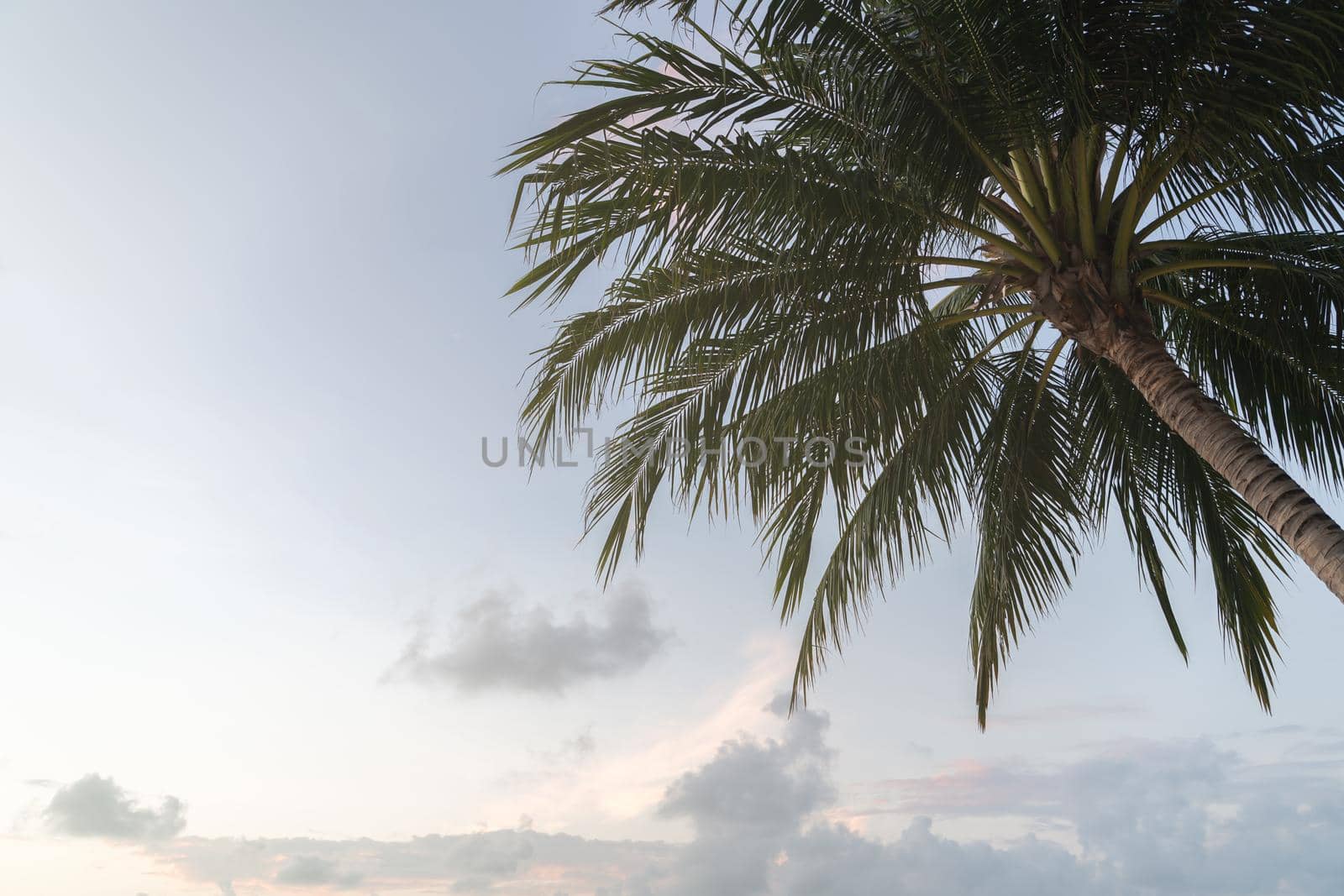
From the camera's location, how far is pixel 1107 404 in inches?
280

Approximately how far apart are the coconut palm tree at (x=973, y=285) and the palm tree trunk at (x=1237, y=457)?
0.05 ft

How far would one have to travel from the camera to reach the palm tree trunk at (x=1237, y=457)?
434cm

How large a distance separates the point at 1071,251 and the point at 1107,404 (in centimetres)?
196

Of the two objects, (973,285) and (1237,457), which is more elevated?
(973,285)

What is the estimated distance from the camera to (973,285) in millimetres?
6258

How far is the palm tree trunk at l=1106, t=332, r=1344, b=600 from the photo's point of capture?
14.3 ft

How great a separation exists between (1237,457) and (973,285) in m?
2.03

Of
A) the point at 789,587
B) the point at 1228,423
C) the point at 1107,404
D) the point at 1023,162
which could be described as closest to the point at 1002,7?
the point at 1023,162

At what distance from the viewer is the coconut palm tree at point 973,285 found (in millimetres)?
4828

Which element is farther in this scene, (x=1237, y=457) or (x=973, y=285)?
(x=973, y=285)

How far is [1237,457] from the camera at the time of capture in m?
4.79

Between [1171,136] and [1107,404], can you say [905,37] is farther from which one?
[1107,404]

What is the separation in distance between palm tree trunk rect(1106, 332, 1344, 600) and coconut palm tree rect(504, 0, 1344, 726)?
0.01 meters

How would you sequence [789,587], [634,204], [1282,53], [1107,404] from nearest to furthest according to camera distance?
[1282,53], [634,204], [1107,404], [789,587]
